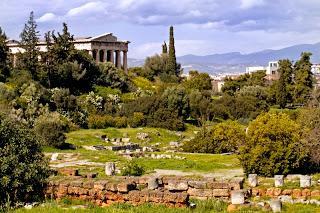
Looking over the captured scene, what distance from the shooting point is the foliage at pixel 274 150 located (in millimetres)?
28516

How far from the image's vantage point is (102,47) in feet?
295

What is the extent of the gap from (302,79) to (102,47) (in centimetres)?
3222

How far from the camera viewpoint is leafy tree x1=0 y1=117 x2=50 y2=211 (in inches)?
636

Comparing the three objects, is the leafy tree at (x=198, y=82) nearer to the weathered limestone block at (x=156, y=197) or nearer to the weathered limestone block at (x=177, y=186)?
the weathered limestone block at (x=177, y=186)

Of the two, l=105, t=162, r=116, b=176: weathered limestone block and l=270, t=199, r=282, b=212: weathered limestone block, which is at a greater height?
l=270, t=199, r=282, b=212: weathered limestone block

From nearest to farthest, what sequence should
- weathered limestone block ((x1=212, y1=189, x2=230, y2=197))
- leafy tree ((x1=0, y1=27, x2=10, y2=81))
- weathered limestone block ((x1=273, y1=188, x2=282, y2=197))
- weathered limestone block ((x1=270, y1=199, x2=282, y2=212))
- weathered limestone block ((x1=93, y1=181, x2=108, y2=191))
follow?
weathered limestone block ((x1=270, y1=199, x2=282, y2=212)), weathered limestone block ((x1=93, y1=181, x2=108, y2=191)), weathered limestone block ((x1=212, y1=189, x2=230, y2=197)), weathered limestone block ((x1=273, y1=188, x2=282, y2=197)), leafy tree ((x1=0, y1=27, x2=10, y2=81))

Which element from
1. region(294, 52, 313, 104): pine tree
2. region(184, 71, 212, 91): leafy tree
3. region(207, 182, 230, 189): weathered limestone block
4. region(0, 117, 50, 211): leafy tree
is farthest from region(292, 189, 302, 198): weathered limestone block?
region(184, 71, 212, 91): leafy tree

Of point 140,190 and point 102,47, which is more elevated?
point 102,47

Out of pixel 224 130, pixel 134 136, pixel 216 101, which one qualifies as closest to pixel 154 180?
pixel 224 130

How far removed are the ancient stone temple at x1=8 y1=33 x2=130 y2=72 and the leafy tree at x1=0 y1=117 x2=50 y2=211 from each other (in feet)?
227

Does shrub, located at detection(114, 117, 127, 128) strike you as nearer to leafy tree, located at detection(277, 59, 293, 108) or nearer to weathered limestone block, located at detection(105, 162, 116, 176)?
leafy tree, located at detection(277, 59, 293, 108)

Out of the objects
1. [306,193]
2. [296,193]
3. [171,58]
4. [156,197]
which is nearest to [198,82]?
[171,58]

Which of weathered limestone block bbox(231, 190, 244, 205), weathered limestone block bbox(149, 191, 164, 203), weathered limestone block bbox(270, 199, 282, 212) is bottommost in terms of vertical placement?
weathered limestone block bbox(270, 199, 282, 212)

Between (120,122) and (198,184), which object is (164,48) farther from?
(198,184)
